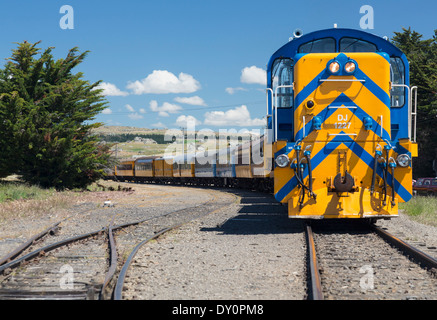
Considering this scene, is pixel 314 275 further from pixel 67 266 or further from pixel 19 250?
pixel 19 250

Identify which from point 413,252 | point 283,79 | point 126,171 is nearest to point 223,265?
point 413,252

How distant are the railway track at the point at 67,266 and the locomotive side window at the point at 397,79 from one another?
5.34 meters

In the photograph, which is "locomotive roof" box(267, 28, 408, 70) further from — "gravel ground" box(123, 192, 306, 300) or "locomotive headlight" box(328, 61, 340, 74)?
"gravel ground" box(123, 192, 306, 300)

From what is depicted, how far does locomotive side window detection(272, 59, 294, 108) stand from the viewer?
10180 millimetres

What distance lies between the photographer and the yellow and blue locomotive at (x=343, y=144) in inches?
339

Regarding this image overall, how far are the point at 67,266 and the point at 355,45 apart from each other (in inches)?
271

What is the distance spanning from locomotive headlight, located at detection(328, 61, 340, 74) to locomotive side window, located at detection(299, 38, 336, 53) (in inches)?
38.0

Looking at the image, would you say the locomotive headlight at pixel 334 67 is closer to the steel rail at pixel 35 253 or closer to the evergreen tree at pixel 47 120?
the steel rail at pixel 35 253

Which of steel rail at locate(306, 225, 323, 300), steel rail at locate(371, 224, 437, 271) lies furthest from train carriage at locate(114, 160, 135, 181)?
steel rail at locate(306, 225, 323, 300)

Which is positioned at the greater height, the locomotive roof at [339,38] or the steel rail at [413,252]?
the locomotive roof at [339,38]

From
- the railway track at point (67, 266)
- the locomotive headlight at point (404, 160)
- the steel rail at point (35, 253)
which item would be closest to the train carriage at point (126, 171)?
the railway track at point (67, 266)
